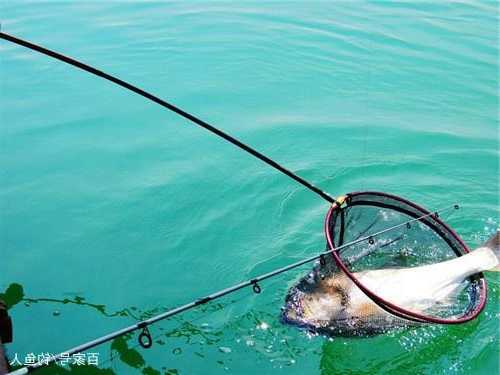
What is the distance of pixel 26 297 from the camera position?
4.79 meters

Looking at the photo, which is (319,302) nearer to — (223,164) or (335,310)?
(335,310)

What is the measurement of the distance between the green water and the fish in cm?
17

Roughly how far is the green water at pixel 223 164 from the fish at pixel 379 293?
17cm

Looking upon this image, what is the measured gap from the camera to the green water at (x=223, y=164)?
434 centimetres

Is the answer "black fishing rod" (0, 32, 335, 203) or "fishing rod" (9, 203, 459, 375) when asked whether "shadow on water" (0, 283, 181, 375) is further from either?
"black fishing rod" (0, 32, 335, 203)

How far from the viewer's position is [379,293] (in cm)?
399

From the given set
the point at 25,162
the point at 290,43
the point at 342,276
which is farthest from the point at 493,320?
the point at 290,43

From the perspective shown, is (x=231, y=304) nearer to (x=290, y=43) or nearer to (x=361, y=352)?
(x=361, y=352)

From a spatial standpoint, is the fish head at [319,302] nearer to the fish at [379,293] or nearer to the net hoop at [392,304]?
the fish at [379,293]

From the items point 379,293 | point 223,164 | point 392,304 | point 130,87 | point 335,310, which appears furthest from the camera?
point 223,164

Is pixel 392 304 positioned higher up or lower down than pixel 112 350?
higher up

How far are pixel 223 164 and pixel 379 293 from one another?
333 cm

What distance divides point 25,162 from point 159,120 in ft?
6.35

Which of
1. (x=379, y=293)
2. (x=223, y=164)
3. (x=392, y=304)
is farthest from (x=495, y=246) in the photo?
(x=223, y=164)
